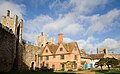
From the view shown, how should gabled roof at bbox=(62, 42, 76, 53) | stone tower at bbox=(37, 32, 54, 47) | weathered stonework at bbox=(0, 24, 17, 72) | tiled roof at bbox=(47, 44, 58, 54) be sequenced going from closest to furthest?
weathered stonework at bbox=(0, 24, 17, 72) → gabled roof at bbox=(62, 42, 76, 53) → tiled roof at bbox=(47, 44, 58, 54) → stone tower at bbox=(37, 32, 54, 47)

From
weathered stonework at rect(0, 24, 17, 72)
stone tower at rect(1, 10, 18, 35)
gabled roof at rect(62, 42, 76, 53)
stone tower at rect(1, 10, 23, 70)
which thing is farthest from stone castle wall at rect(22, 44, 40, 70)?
gabled roof at rect(62, 42, 76, 53)

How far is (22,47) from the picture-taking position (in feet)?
153

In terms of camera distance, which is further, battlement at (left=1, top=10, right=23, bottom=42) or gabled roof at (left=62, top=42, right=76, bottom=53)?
gabled roof at (left=62, top=42, right=76, bottom=53)

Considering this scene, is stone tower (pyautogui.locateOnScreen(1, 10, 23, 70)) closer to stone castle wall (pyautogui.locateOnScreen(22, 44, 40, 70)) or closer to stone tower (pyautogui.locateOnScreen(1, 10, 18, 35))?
stone tower (pyautogui.locateOnScreen(1, 10, 18, 35))

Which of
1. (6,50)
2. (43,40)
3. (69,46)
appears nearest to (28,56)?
(69,46)

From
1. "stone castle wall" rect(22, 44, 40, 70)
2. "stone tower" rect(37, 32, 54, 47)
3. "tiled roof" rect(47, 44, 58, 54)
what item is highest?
"stone tower" rect(37, 32, 54, 47)

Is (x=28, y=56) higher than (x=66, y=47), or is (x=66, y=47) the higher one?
(x=66, y=47)

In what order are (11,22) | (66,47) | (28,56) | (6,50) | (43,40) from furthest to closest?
(43,40) < (66,47) < (28,56) < (11,22) < (6,50)

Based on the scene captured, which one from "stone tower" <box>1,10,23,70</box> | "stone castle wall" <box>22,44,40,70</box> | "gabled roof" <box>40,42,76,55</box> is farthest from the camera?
"gabled roof" <box>40,42,76,55</box>

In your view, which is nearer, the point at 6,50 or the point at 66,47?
the point at 6,50

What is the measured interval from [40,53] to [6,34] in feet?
80.0

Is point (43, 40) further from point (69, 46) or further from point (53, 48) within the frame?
point (69, 46)

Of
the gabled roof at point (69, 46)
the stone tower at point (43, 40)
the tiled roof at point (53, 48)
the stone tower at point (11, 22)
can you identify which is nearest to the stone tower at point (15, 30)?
the stone tower at point (11, 22)

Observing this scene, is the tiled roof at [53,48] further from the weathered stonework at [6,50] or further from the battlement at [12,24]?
the weathered stonework at [6,50]
